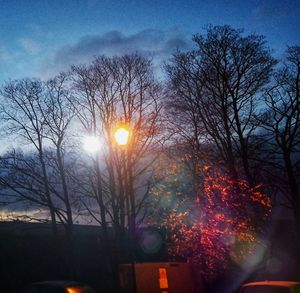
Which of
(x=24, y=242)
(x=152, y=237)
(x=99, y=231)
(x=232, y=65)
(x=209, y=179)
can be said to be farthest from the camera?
(x=99, y=231)

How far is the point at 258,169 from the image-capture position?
2461cm

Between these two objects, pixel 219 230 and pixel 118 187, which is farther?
pixel 118 187

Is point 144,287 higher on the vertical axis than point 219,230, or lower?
lower

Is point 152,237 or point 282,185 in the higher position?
point 282,185

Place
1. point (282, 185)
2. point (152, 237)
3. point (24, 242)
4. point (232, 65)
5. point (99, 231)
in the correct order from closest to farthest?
point (232, 65)
point (282, 185)
point (24, 242)
point (152, 237)
point (99, 231)

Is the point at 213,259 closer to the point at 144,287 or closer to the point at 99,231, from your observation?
the point at 144,287

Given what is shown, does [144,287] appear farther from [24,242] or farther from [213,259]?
[24,242]

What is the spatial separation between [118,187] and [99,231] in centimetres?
1218

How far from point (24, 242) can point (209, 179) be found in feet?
50.6

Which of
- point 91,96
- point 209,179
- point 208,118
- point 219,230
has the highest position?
point 91,96

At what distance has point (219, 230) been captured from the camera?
59.1ft

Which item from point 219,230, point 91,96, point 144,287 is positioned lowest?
point 144,287

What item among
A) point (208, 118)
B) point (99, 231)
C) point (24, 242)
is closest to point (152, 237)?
point (99, 231)

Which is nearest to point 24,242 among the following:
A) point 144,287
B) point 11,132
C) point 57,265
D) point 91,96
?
point 57,265
